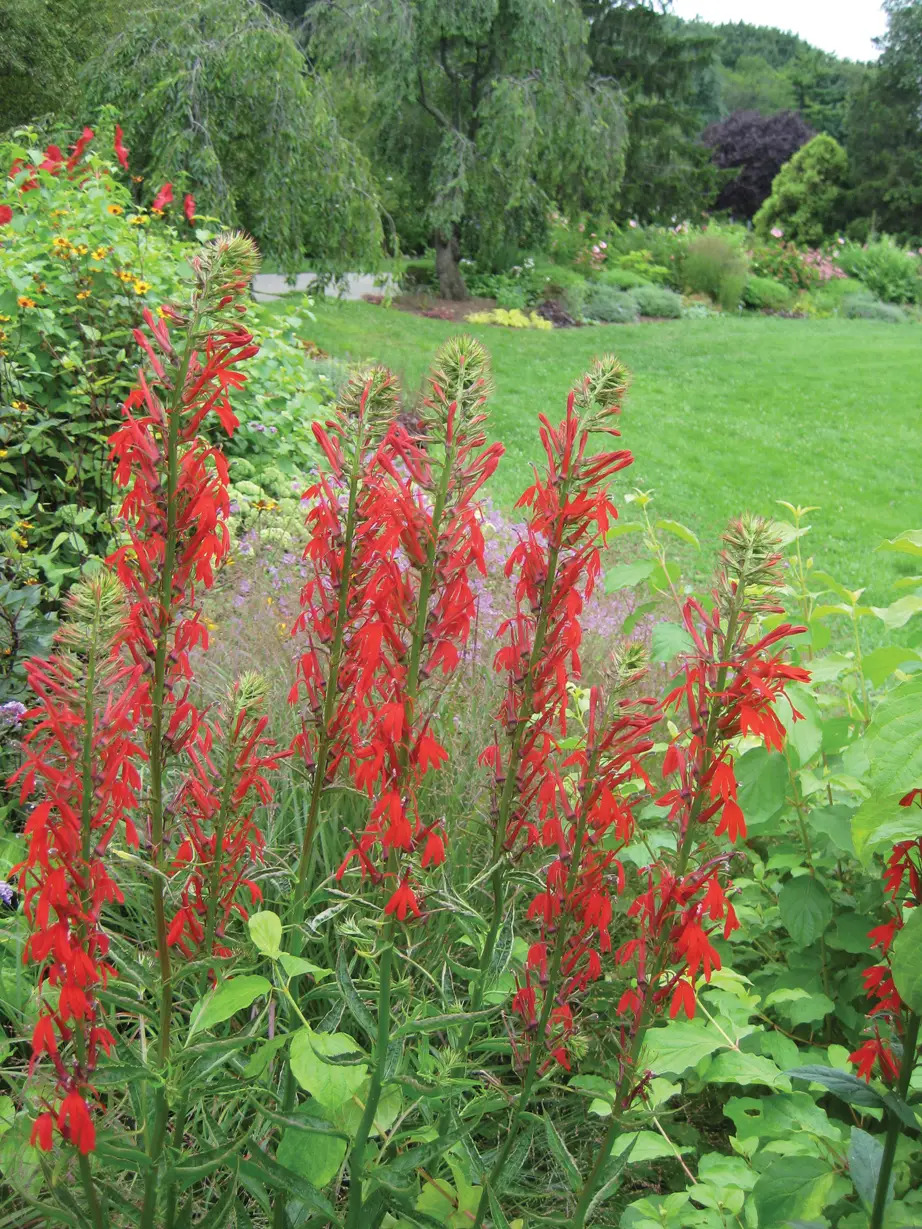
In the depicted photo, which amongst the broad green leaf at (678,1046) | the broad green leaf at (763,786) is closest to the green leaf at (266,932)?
the broad green leaf at (678,1046)

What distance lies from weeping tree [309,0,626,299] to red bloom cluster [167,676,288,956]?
1442cm

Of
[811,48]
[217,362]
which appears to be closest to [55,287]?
[217,362]

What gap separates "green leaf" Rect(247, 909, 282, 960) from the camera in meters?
1.21

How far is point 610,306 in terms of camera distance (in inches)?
629

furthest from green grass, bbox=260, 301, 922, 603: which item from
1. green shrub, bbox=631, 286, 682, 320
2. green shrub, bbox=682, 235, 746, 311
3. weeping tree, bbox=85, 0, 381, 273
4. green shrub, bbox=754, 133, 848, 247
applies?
green shrub, bbox=754, 133, 848, 247

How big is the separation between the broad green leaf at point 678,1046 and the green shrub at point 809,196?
26.5 metres

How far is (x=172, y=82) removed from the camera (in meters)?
9.88

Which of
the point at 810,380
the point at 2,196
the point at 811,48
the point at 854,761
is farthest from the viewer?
the point at 811,48

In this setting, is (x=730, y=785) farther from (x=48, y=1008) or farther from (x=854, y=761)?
(x=854, y=761)

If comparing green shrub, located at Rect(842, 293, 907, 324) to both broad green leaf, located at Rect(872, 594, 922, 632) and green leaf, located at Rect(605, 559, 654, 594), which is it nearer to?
green leaf, located at Rect(605, 559, 654, 594)

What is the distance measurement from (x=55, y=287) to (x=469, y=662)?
3.12 meters

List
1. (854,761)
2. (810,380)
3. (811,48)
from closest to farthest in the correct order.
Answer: (854,761) < (810,380) < (811,48)

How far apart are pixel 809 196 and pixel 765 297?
8.87 m

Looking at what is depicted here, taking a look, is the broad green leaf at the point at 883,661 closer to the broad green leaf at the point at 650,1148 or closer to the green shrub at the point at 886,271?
the broad green leaf at the point at 650,1148
